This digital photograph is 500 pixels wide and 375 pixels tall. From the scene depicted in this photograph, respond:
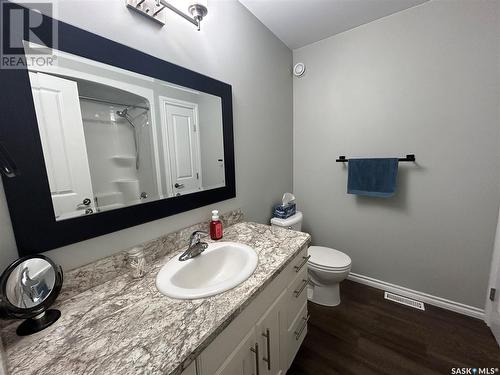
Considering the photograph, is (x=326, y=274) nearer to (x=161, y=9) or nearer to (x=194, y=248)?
(x=194, y=248)

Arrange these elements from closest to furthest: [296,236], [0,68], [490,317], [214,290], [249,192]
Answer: [0,68] < [214,290] < [296,236] < [490,317] < [249,192]

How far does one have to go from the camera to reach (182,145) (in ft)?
3.80

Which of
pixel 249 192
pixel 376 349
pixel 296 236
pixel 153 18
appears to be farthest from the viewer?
pixel 249 192

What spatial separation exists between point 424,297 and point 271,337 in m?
1.64

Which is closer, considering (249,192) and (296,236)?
(296,236)

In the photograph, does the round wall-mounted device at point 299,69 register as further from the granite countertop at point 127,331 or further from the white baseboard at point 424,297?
the white baseboard at point 424,297

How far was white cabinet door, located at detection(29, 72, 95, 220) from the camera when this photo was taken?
69 centimetres

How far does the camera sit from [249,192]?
166 centimetres

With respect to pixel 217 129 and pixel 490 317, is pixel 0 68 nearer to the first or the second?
pixel 217 129

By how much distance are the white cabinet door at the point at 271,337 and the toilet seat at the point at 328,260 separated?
71 centimetres

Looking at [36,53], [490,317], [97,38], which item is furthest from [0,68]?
[490,317]

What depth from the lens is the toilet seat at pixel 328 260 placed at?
1584 millimetres

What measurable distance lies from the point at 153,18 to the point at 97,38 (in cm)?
30

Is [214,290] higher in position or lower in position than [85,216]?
lower
